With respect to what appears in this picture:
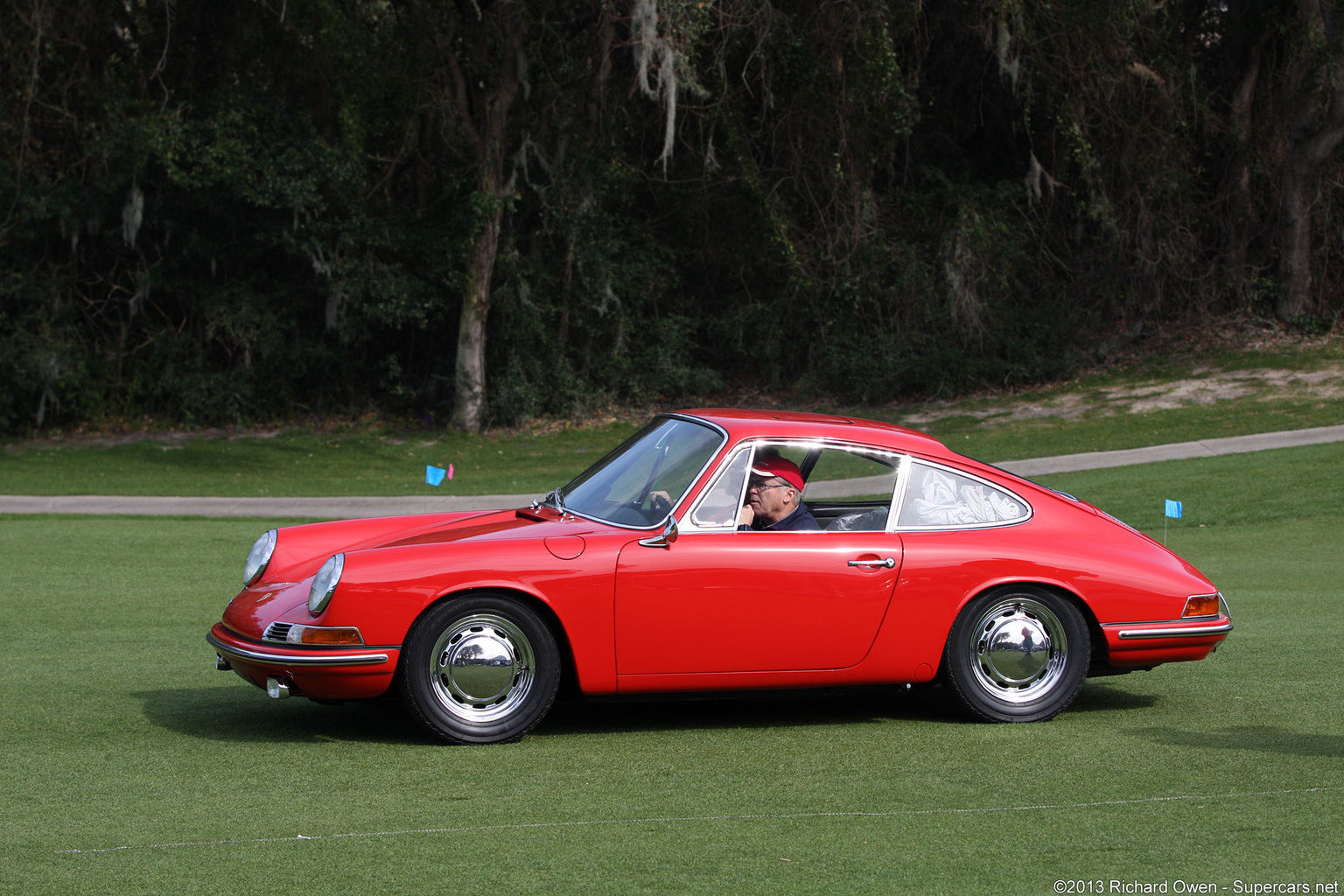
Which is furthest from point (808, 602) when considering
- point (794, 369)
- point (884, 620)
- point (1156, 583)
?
point (794, 369)

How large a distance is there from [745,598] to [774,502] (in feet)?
1.72

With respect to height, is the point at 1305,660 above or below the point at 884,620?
below

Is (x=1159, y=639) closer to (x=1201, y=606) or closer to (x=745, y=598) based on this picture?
(x=1201, y=606)


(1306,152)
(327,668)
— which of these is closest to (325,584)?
(327,668)

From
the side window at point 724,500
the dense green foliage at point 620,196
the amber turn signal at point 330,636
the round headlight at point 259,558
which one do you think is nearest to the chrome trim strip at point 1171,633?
the side window at point 724,500

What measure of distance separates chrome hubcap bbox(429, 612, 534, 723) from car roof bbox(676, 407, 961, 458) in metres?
1.32

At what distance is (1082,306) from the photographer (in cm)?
2798

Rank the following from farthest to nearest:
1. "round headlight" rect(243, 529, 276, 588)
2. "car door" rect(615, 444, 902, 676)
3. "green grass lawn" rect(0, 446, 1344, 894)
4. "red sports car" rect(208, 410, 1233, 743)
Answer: "round headlight" rect(243, 529, 276, 588) → "car door" rect(615, 444, 902, 676) → "red sports car" rect(208, 410, 1233, 743) → "green grass lawn" rect(0, 446, 1344, 894)

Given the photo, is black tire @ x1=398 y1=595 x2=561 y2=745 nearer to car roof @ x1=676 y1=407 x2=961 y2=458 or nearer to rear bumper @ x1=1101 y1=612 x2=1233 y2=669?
car roof @ x1=676 y1=407 x2=961 y2=458

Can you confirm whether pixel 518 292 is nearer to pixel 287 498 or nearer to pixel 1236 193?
pixel 287 498

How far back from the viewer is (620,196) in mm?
26500

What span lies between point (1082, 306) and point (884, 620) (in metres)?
24.3

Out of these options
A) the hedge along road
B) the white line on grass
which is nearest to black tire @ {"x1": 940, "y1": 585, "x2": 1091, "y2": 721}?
the white line on grass

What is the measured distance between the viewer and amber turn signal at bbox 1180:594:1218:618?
5.60 m
